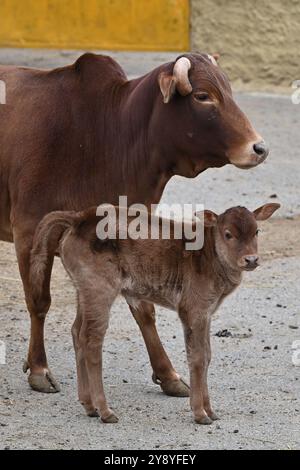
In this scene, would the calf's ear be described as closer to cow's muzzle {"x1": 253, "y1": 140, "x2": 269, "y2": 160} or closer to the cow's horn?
cow's muzzle {"x1": 253, "y1": 140, "x2": 269, "y2": 160}

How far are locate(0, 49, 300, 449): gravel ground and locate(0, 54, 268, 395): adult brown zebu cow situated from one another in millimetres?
246

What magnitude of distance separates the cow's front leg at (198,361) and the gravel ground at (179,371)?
0.08 meters

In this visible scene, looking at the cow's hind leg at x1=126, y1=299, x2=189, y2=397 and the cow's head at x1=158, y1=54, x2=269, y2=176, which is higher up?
the cow's head at x1=158, y1=54, x2=269, y2=176

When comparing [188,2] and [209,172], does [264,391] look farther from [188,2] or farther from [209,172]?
[188,2]

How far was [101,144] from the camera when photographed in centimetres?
718

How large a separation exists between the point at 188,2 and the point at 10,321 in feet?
22.7

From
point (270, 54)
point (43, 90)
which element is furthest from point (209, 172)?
point (43, 90)

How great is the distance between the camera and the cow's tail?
6.54m

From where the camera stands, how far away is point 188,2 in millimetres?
14430

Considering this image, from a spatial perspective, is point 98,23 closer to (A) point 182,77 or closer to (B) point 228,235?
(A) point 182,77

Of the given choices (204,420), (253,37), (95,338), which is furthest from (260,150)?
(253,37)

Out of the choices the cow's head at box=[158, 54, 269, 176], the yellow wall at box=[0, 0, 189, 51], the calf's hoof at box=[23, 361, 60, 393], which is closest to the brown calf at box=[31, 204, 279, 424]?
the cow's head at box=[158, 54, 269, 176]

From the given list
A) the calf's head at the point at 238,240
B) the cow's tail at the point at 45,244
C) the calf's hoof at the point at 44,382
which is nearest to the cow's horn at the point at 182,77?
the calf's head at the point at 238,240

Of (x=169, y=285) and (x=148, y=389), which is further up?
(x=169, y=285)
